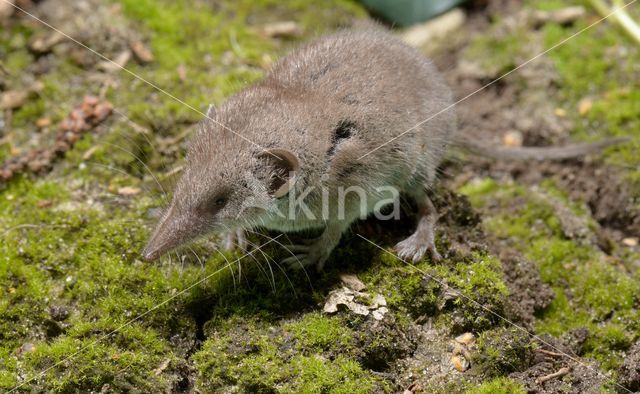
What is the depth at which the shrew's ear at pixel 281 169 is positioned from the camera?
423cm

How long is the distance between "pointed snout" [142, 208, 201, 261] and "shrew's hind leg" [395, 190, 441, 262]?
146cm

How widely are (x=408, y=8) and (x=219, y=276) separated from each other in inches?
166

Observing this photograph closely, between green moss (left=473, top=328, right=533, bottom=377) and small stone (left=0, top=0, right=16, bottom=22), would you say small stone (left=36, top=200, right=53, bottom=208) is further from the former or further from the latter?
green moss (left=473, top=328, right=533, bottom=377)

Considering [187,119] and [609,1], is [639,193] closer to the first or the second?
[609,1]

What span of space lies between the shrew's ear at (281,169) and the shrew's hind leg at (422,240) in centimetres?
101

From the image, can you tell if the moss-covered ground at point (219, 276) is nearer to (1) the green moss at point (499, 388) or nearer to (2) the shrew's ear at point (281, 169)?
(1) the green moss at point (499, 388)

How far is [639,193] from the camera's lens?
19.0 feet

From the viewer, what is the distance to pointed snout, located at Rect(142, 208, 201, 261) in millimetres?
4246

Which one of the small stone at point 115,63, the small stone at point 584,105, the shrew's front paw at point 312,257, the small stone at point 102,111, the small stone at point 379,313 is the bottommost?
the small stone at point 379,313

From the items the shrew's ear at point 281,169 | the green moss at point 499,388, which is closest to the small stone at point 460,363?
the green moss at point 499,388

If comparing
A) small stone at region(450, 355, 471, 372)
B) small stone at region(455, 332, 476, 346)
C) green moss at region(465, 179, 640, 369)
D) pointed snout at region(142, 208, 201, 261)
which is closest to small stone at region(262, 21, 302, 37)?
green moss at region(465, 179, 640, 369)

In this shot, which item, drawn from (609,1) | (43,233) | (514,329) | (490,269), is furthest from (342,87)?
(609,1)

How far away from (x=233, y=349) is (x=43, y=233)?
182cm

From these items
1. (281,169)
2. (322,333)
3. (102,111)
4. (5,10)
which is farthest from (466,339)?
(5,10)
